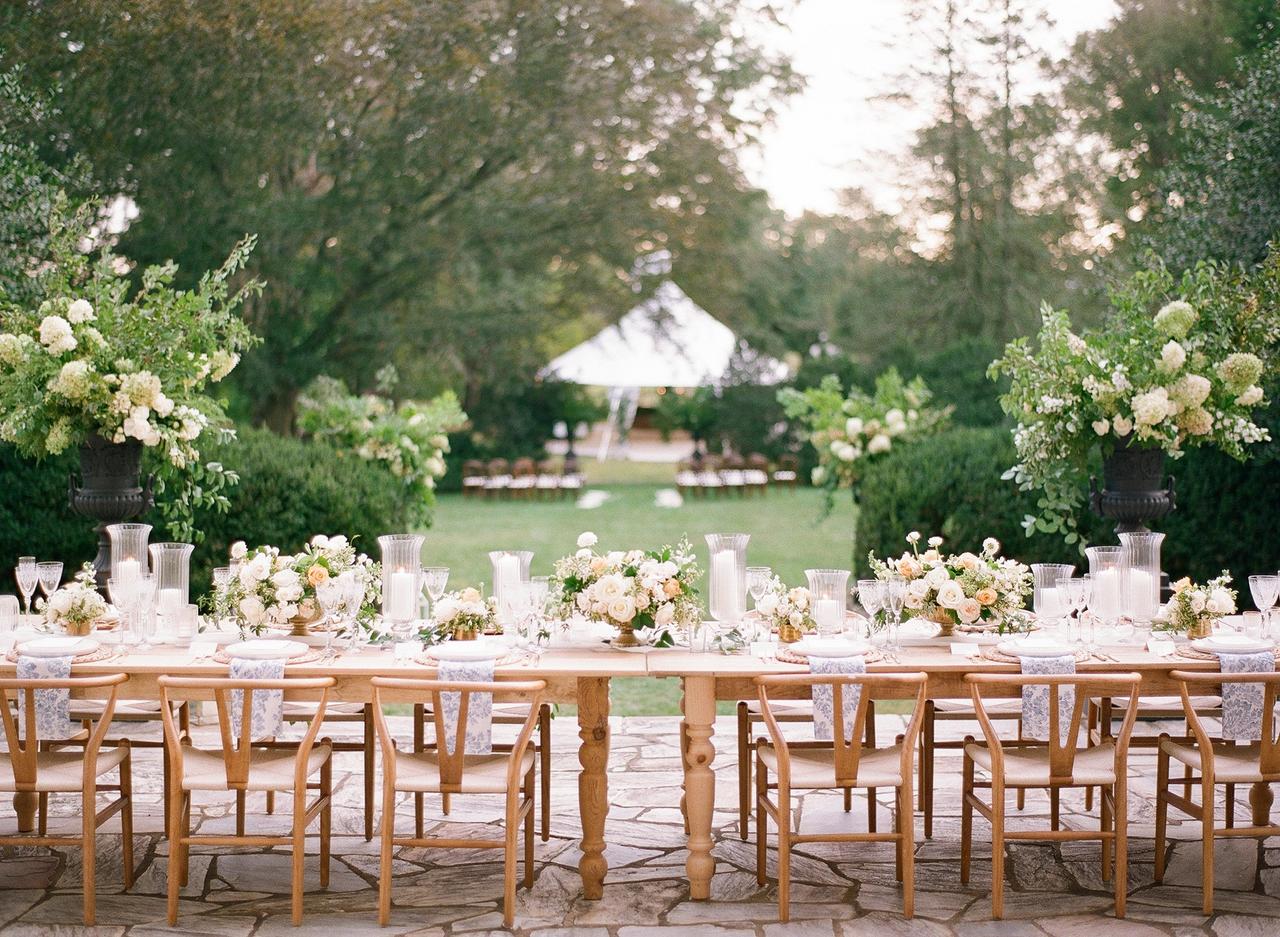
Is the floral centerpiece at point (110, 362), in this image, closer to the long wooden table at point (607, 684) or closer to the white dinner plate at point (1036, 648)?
the long wooden table at point (607, 684)

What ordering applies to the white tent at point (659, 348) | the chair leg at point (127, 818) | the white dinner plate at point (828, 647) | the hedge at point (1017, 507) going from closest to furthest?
the white dinner plate at point (828, 647) → the chair leg at point (127, 818) → the hedge at point (1017, 507) → the white tent at point (659, 348)

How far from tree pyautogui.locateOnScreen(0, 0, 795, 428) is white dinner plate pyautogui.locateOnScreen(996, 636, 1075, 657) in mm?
11139

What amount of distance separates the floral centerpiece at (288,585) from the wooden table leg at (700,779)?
4.37 feet

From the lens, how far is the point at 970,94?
19.1 m

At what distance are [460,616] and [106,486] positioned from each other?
104 inches

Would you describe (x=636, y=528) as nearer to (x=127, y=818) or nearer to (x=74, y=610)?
(x=74, y=610)

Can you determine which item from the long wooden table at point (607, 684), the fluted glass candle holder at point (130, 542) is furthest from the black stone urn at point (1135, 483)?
the fluted glass candle holder at point (130, 542)

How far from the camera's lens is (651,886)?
4547 millimetres

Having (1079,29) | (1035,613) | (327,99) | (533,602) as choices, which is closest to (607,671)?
(533,602)

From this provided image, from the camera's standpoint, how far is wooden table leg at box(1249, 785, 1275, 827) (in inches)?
188

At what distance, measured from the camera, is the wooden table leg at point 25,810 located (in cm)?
500

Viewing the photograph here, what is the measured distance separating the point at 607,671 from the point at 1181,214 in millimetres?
6205

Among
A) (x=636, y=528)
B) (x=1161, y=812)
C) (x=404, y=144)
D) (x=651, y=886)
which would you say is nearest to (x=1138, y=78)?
(x=636, y=528)

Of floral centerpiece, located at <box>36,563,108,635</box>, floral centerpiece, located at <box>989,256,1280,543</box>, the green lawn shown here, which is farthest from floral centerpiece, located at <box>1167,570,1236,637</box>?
the green lawn
